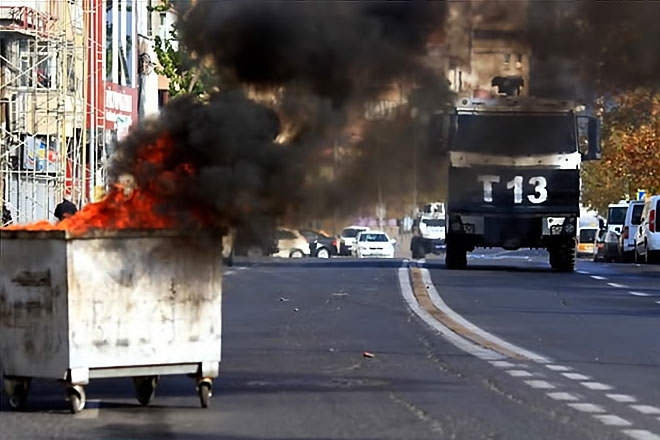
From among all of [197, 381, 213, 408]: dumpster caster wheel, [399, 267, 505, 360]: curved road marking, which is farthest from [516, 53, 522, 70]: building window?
[399, 267, 505, 360]: curved road marking

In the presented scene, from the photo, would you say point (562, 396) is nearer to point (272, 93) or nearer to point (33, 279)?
point (272, 93)

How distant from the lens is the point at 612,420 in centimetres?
1110

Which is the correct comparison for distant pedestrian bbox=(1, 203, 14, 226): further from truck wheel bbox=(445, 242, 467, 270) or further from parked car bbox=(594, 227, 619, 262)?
parked car bbox=(594, 227, 619, 262)

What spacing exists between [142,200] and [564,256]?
76.6 feet

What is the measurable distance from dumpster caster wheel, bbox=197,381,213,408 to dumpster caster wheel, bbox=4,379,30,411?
4.45ft

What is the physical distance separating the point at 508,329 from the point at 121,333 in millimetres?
8669

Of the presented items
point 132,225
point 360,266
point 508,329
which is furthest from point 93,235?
point 360,266

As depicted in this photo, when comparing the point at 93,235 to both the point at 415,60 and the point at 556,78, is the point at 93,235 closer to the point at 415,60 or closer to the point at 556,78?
the point at 415,60

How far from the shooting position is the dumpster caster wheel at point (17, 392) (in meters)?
11.6

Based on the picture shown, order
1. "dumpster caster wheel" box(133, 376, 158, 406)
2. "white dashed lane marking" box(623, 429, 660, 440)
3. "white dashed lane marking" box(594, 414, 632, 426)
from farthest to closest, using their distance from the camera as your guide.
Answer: "dumpster caster wheel" box(133, 376, 158, 406), "white dashed lane marking" box(594, 414, 632, 426), "white dashed lane marking" box(623, 429, 660, 440)

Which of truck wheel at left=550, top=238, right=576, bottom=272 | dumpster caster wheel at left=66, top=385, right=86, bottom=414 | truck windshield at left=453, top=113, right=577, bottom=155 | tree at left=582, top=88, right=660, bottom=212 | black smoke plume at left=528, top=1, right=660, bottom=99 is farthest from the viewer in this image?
truck wheel at left=550, top=238, right=576, bottom=272

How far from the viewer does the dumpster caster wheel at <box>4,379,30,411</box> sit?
38.2 ft

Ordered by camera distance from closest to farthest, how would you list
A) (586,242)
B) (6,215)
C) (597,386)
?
(597,386) < (6,215) < (586,242)

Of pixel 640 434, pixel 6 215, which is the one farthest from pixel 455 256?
pixel 640 434
